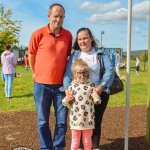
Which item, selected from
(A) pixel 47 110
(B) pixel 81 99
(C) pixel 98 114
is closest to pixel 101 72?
(B) pixel 81 99

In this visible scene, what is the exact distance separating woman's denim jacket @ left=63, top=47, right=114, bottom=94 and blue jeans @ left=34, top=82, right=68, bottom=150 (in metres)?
0.23

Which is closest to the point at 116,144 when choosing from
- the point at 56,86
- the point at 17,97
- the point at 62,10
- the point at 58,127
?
the point at 58,127

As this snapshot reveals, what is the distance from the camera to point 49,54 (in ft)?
13.6

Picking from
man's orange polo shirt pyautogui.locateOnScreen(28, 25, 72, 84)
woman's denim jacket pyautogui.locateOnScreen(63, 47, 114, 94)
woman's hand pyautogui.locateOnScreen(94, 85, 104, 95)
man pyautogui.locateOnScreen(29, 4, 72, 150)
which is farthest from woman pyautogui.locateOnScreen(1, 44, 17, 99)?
woman's hand pyautogui.locateOnScreen(94, 85, 104, 95)

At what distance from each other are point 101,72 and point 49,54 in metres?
0.67

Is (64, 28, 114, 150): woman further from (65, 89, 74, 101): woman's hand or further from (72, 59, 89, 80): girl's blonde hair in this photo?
(72, 59, 89, 80): girl's blonde hair

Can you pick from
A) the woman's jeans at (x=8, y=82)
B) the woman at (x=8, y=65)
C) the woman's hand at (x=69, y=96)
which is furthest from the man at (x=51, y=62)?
the woman's jeans at (x=8, y=82)

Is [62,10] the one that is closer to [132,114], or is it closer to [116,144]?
[116,144]

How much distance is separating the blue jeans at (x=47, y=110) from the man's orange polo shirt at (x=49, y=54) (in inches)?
4.4

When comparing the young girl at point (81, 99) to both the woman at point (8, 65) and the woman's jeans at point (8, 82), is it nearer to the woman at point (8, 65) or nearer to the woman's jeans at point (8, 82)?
the woman at point (8, 65)

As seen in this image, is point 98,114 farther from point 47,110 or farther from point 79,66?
point 79,66

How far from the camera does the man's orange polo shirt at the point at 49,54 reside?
13.6 ft

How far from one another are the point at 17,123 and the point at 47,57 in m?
3.10

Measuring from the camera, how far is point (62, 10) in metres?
4.09
